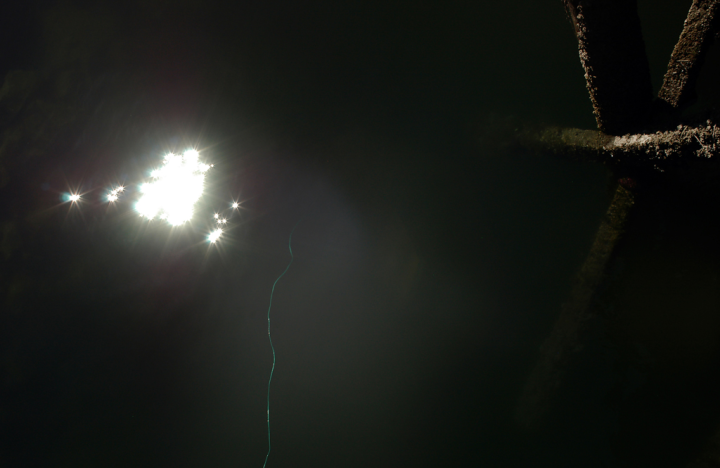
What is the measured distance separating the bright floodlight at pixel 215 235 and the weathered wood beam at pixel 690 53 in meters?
2.78

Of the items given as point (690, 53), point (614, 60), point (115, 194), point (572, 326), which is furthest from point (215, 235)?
point (690, 53)

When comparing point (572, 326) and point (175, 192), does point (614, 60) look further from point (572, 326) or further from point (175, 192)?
point (175, 192)

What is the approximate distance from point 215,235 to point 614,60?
103 inches

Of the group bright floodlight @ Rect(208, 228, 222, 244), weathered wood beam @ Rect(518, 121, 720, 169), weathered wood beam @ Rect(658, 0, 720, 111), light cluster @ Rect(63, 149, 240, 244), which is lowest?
bright floodlight @ Rect(208, 228, 222, 244)

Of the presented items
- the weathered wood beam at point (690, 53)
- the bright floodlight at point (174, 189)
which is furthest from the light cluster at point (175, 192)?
the weathered wood beam at point (690, 53)

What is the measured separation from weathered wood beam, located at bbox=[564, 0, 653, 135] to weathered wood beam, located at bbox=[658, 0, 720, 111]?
10cm

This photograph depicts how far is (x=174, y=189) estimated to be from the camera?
2922 mm

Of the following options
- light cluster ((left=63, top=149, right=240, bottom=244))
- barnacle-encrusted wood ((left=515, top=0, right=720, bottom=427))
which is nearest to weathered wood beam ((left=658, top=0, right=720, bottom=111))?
barnacle-encrusted wood ((left=515, top=0, right=720, bottom=427))

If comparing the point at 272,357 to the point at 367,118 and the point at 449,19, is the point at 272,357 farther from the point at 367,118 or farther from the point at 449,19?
the point at 449,19

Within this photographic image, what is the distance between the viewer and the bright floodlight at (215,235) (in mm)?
2736

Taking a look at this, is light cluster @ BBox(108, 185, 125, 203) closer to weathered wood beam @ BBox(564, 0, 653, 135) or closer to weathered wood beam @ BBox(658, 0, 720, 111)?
weathered wood beam @ BBox(564, 0, 653, 135)

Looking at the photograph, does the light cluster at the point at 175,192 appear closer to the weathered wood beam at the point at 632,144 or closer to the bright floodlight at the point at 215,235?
the bright floodlight at the point at 215,235

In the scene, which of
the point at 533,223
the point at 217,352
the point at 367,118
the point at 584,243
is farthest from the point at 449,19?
the point at 217,352

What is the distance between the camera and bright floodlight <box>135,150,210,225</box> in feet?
9.36
